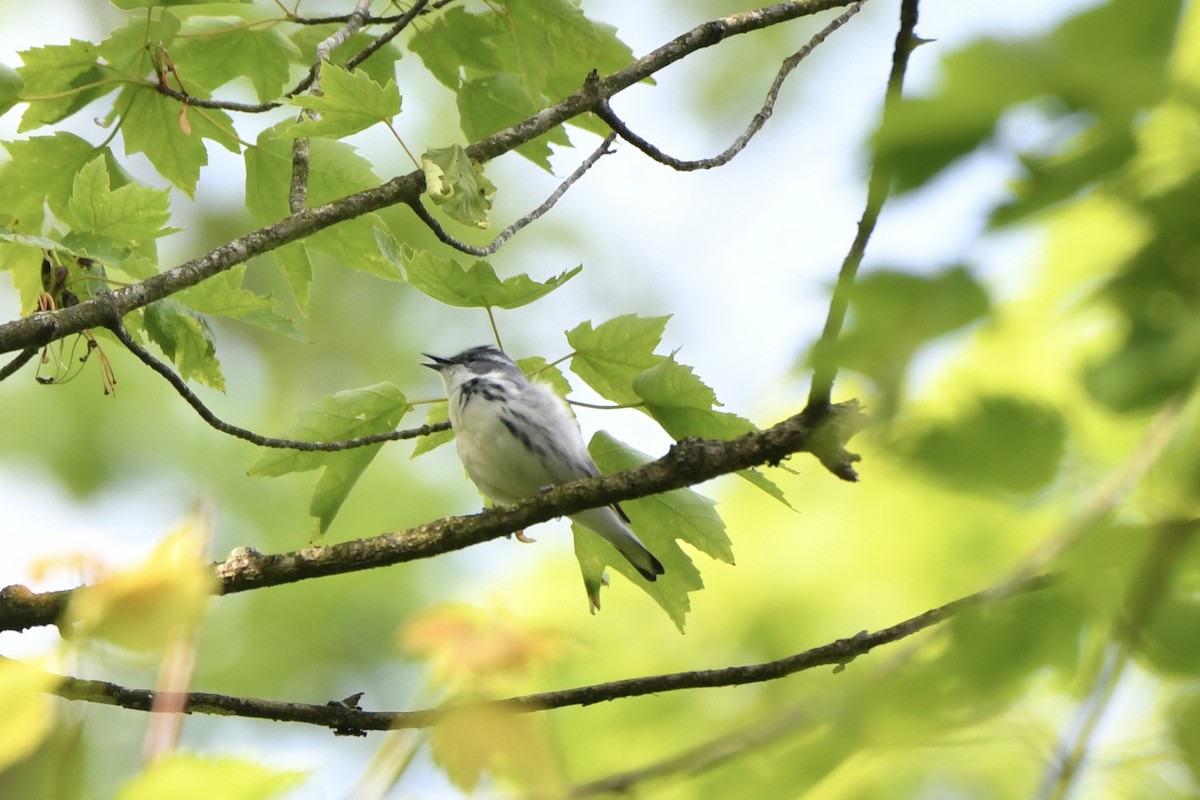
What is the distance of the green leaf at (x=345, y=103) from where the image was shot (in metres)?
2.25

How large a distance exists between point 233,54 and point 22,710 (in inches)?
92.2

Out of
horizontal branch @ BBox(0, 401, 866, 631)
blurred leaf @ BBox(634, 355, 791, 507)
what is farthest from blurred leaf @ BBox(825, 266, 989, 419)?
blurred leaf @ BBox(634, 355, 791, 507)

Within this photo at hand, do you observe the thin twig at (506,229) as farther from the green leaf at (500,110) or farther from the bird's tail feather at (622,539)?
the bird's tail feather at (622,539)

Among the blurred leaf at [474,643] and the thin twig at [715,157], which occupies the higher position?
the thin twig at [715,157]

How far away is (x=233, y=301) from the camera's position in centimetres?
240

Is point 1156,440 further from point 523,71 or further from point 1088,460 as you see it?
point 523,71

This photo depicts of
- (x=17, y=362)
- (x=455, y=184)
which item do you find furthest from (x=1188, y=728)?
(x=17, y=362)

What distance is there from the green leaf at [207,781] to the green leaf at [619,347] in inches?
64.5

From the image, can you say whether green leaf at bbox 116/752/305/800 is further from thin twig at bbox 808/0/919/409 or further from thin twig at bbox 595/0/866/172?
thin twig at bbox 595/0/866/172

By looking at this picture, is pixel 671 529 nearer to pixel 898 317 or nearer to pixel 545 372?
pixel 545 372

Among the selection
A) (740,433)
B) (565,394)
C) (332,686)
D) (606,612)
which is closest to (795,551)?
(606,612)

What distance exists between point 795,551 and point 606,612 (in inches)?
38.7

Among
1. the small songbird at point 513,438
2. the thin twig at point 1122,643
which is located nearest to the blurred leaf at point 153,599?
the thin twig at point 1122,643

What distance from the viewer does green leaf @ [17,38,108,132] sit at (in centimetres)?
252
